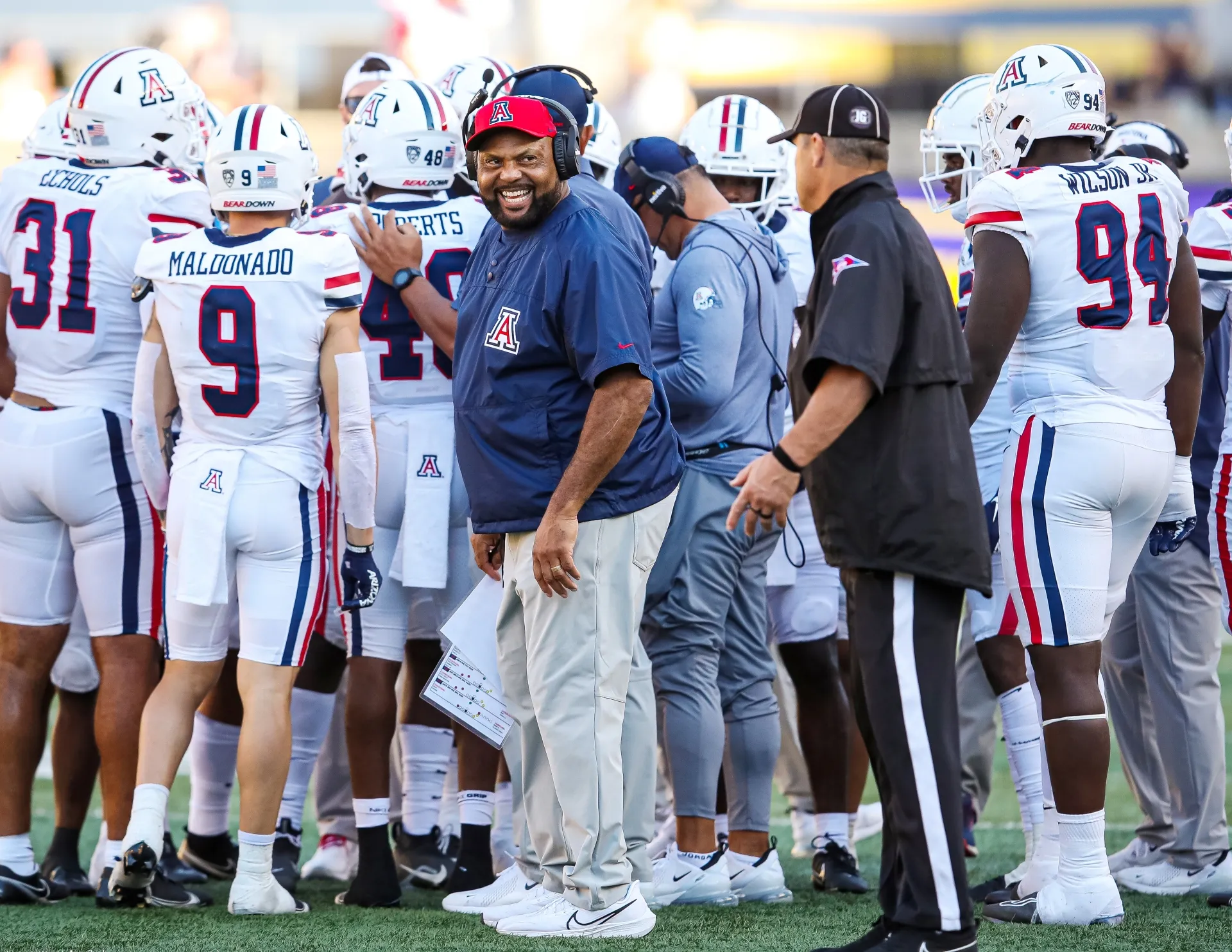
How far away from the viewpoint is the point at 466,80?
5.70m

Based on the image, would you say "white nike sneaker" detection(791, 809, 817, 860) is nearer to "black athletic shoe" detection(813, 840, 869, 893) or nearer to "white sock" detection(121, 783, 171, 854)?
"black athletic shoe" detection(813, 840, 869, 893)

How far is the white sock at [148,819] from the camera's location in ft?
14.0

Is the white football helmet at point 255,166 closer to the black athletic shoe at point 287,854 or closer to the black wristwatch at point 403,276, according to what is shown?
the black wristwatch at point 403,276

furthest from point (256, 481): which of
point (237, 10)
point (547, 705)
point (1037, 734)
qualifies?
point (237, 10)

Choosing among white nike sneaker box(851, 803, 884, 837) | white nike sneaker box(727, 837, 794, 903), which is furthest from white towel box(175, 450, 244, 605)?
white nike sneaker box(851, 803, 884, 837)

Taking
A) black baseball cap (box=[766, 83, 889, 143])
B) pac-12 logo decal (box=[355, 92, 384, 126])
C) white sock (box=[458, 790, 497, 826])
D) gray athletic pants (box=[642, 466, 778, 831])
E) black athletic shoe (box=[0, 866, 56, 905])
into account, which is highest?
pac-12 logo decal (box=[355, 92, 384, 126])

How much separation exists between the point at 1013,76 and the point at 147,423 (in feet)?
7.95

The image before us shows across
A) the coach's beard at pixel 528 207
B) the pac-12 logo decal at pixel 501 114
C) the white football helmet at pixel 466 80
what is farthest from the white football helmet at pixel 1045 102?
the white football helmet at pixel 466 80

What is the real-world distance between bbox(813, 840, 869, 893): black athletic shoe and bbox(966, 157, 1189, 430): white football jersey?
1517 mm

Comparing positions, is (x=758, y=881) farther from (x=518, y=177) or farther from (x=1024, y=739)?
(x=518, y=177)

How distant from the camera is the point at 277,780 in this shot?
4.37 meters

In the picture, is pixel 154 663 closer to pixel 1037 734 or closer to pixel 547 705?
pixel 547 705

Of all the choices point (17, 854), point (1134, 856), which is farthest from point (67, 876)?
point (1134, 856)

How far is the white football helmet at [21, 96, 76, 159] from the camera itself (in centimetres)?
504
